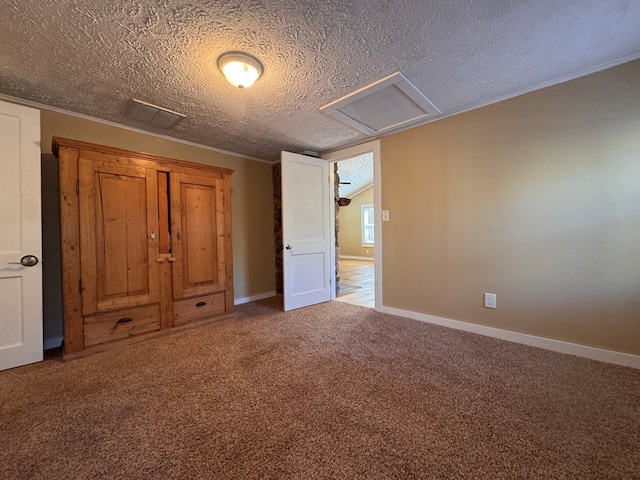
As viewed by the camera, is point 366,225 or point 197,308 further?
point 366,225

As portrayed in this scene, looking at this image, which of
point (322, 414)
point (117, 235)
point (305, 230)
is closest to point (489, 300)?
point (322, 414)

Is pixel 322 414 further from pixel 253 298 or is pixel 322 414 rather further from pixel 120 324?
pixel 253 298

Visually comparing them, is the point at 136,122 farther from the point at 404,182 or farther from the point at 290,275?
the point at 404,182

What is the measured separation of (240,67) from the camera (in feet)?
5.61

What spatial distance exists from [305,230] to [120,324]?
7.23ft

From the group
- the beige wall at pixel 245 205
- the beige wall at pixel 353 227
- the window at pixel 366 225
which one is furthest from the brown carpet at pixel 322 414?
the beige wall at pixel 353 227

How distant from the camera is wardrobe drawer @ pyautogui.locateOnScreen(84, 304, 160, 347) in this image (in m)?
2.12

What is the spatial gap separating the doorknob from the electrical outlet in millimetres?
3911

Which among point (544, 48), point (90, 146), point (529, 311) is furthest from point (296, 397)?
point (544, 48)

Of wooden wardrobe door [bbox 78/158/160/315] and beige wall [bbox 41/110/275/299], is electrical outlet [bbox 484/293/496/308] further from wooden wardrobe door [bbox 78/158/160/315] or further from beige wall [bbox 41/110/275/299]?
wooden wardrobe door [bbox 78/158/160/315]

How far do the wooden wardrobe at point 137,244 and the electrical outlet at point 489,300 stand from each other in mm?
2771

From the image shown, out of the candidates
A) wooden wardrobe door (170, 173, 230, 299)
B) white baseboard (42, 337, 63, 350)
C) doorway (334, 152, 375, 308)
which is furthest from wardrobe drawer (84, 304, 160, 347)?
doorway (334, 152, 375, 308)

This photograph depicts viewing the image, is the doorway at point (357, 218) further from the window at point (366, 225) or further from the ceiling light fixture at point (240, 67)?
the ceiling light fixture at point (240, 67)

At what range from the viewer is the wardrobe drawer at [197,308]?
8.51ft
